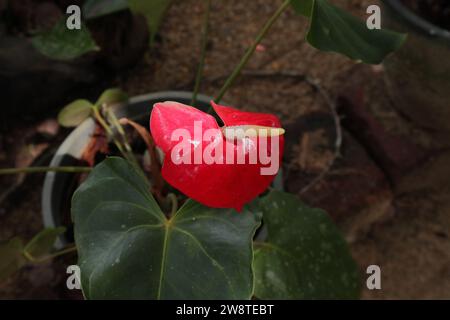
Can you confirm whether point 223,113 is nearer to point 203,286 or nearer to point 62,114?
point 203,286

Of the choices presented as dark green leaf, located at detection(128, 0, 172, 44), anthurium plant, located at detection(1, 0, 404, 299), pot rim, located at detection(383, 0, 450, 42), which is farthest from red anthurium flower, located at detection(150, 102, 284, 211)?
pot rim, located at detection(383, 0, 450, 42)

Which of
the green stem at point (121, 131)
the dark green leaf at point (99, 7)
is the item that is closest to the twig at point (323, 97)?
the green stem at point (121, 131)

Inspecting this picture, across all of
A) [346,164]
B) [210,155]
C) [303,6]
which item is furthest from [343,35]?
[346,164]

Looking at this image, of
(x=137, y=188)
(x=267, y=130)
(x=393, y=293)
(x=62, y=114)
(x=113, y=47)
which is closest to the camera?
(x=267, y=130)

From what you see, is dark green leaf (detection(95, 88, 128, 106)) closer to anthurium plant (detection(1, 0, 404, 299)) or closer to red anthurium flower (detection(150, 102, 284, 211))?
anthurium plant (detection(1, 0, 404, 299))

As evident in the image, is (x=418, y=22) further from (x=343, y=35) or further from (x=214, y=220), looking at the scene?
(x=214, y=220)

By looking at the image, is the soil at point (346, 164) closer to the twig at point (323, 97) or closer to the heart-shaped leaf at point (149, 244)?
the twig at point (323, 97)

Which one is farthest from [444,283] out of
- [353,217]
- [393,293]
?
[353,217]
